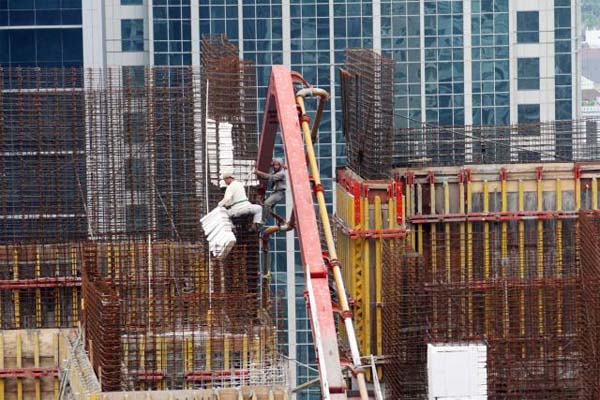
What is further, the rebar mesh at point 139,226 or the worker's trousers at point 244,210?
the worker's trousers at point 244,210

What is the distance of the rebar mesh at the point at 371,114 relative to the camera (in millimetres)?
81375

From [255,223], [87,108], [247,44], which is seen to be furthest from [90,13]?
[255,223]

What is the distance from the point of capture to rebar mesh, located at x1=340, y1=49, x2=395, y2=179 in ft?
267

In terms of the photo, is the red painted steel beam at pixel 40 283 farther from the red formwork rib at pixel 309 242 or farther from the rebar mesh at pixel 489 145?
the rebar mesh at pixel 489 145

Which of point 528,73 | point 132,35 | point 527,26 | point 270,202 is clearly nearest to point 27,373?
point 270,202

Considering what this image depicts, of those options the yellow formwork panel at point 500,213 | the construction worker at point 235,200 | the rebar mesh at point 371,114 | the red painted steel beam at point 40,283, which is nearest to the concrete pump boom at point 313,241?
the construction worker at point 235,200

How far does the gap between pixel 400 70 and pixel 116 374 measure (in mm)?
58767

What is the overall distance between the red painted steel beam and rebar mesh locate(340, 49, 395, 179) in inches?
348

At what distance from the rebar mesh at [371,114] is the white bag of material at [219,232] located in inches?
344

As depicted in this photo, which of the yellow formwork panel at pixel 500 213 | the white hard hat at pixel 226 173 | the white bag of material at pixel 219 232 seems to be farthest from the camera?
the yellow formwork panel at pixel 500 213

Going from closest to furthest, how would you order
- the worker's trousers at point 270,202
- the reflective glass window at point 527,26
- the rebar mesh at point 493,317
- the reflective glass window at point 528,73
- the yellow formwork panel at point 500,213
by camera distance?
the rebar mesh at point 493,317 → the worker's trousers at point 270,202 → the yellow formwork panel at point 500,213 → the reflective glass window at point 527,26 → the reflective glass window at point 528,73

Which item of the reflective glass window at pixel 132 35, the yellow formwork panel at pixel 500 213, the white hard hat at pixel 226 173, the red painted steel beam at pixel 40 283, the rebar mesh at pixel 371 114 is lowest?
the red painted steel beam at pixel 40 283

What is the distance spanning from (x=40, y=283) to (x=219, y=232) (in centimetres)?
952

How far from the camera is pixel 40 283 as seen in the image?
3172 inches
